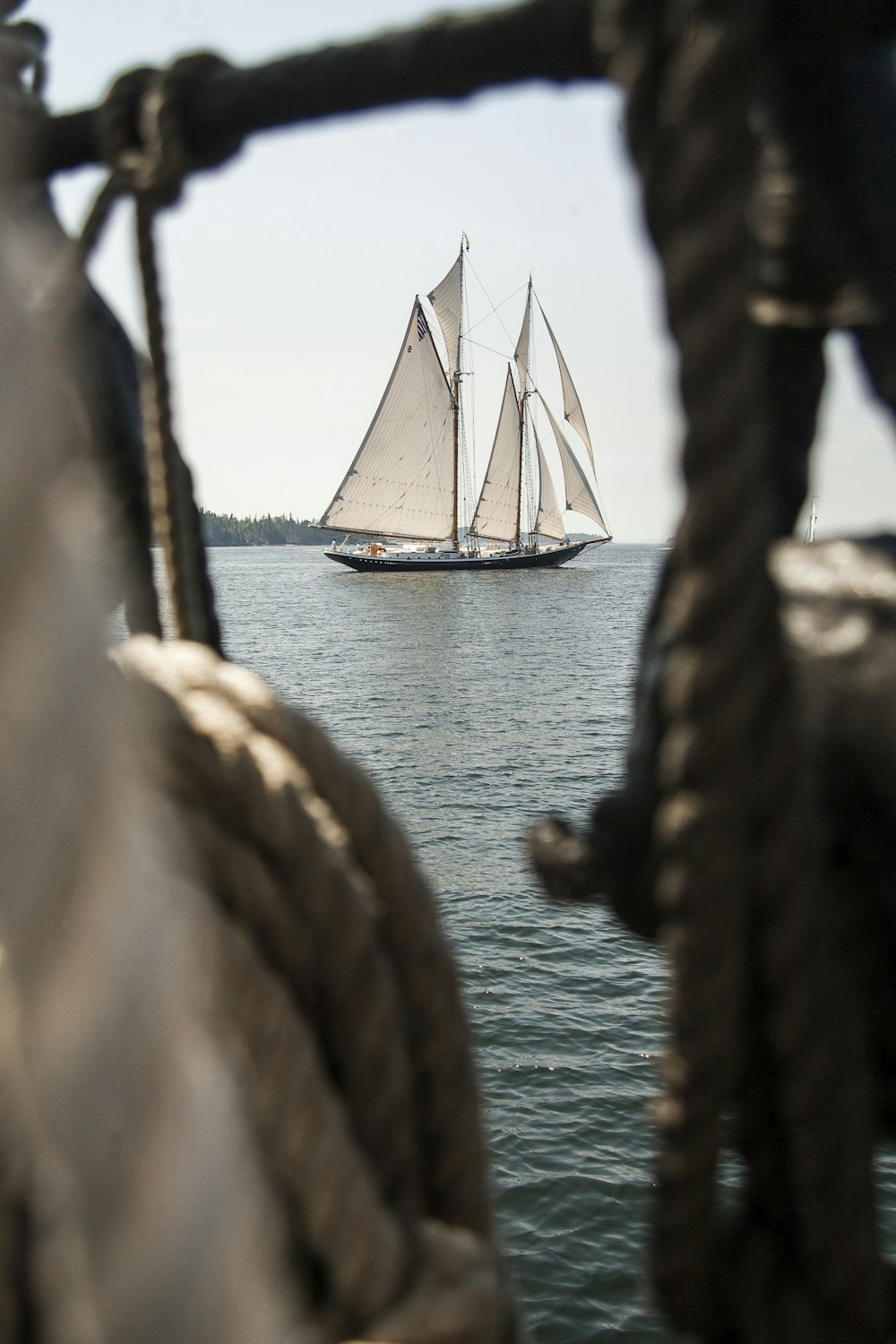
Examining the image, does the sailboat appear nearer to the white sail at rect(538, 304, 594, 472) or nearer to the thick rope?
the white sail at rect(538, 304, 594, 472)

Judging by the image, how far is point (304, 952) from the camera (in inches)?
24.3

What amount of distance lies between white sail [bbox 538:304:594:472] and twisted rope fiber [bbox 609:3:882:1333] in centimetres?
5938

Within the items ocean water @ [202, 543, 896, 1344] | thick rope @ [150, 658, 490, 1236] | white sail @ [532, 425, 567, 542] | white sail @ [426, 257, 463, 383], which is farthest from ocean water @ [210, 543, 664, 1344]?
white sail @ [532, 425, 567, 542]

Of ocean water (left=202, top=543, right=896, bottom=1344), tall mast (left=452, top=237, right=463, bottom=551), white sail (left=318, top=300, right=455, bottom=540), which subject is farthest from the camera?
tall mast (left=452, top=237, right=463, bottom=551)

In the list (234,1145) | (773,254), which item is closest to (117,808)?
(234,1145)

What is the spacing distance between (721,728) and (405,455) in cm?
5146

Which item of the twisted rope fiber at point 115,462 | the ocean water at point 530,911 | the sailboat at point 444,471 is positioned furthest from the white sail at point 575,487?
the twisted rope fiber at point 115,462

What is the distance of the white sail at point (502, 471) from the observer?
57281 mm

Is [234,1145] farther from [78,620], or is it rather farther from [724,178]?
[724,178]

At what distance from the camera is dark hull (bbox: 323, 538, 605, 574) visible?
197 ft

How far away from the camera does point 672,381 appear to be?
1.81 ft

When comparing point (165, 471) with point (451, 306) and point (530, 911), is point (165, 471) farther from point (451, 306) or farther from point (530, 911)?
point (451, 306)

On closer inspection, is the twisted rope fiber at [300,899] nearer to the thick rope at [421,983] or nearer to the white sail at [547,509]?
the thick rope at [421,983]

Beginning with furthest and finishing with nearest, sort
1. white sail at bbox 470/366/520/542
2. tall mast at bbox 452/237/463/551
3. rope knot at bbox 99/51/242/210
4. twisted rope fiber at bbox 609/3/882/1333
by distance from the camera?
white sail at bbox 470/366/520/542 < tall mast at bbox 452/237/463/551 < rope knot at bbox 99/51/242/210 < twisted rope fiber at bbox 609/3/882/1333
